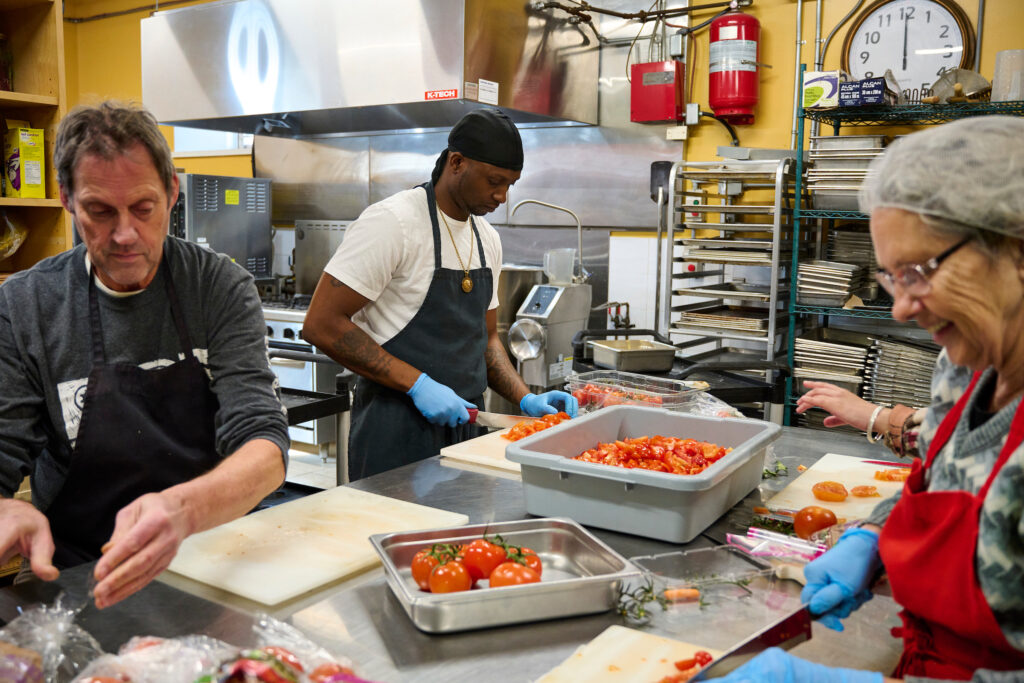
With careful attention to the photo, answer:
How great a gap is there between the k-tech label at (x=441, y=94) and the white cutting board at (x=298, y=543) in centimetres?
301

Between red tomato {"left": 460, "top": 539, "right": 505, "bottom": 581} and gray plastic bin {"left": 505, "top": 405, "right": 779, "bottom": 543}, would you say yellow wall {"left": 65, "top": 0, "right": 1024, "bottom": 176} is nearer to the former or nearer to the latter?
gray plastic bin {"left": 505, "top": 405, "right": 779, "bottom": 543}

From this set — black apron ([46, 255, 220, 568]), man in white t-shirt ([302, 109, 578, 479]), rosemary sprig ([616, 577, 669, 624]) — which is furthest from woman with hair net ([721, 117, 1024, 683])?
man in white t-shirt ([302, 109, 578, 479])

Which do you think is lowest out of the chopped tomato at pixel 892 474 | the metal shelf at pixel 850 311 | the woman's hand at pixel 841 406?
the chopped tomato at pixel 892 474

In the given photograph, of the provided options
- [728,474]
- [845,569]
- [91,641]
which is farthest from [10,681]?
[728,474]

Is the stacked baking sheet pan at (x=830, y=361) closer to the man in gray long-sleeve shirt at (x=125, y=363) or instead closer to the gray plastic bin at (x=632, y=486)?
the gray plastic bin at (x=632, y=486)

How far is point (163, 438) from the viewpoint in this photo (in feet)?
6.05

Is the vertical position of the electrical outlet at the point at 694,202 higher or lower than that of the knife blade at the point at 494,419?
higher

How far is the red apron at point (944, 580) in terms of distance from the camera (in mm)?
1049

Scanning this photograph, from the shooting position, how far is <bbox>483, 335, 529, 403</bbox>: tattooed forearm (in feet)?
9.93

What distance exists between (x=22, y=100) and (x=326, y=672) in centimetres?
316

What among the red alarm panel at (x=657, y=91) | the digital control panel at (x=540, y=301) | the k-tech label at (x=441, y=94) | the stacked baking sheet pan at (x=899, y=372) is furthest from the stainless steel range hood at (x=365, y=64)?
the stacked baking sheet pan at (x=899, y=372)

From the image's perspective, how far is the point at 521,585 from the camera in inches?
53.2

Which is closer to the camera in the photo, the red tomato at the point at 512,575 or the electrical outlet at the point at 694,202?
the red tomato at the point at 512,575

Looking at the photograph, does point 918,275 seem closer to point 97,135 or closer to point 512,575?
Result: point 512,575
